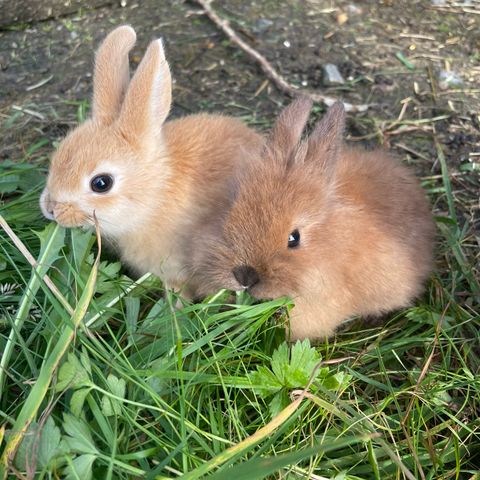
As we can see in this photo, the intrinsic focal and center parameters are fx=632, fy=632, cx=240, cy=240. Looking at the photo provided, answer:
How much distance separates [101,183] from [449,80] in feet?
9.06

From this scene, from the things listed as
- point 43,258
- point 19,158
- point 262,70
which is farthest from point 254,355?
point 262,70

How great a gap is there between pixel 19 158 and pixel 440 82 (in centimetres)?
297

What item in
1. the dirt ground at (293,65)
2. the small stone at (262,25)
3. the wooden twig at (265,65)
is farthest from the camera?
the small stone at (262,25)

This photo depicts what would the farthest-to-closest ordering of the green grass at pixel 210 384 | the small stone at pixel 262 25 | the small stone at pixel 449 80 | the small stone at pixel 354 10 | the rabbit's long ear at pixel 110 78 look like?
the small stone at pixel 354 10 < the small stone at pixel 262 25 < the small stone at pixel 449 80 < the rabbit's long ear at pixel 110 78 < the green grass at pixel 210 384

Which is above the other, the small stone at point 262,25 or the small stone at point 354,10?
the small stone at point 262,25

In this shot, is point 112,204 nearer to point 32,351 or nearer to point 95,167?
point 95,167

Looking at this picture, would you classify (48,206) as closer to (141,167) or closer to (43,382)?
(141,167)

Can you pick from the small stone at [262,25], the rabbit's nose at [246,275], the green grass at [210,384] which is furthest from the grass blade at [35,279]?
the small stone at [262,25]

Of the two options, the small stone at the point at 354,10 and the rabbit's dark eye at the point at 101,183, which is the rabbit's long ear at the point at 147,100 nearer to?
the rabbit's dark eye at the point at 101,183

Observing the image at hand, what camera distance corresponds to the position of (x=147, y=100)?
3.06m

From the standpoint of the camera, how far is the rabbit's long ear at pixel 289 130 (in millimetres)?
2820

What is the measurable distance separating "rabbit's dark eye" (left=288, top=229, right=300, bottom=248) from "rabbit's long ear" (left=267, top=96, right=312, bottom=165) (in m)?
0.34

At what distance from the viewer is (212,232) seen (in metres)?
2.86

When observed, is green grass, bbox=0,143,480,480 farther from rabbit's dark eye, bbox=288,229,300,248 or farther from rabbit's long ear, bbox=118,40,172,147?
rabbit's long ear, bbox=118,40,172,147
